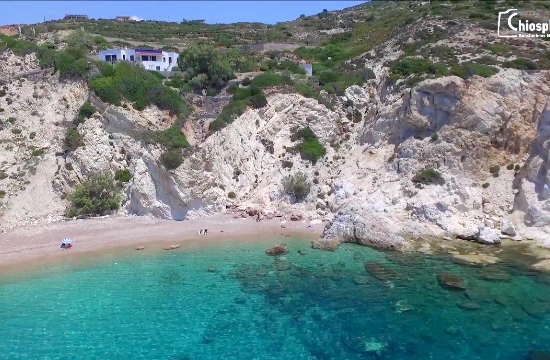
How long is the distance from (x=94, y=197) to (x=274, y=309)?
56.5 feet

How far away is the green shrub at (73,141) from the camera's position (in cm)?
3189

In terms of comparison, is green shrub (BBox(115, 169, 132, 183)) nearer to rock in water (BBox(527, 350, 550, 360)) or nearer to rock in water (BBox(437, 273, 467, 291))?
rock in water (BBox(437, 273, 467, 291))

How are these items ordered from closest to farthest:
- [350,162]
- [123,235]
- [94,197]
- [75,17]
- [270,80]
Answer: [123,235] < [94,197] < [350,162] < [270,80] < [75,17]

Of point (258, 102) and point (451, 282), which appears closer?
point (451, 282)

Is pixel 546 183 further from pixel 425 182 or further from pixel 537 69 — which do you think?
pixel 537 69

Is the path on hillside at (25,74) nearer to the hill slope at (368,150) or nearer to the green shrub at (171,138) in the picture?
the hill slope at (368,150)

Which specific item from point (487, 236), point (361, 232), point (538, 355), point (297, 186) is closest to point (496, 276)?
point (487, 236)

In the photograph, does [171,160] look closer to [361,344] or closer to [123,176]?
[123,176]

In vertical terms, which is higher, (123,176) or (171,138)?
(171,138)

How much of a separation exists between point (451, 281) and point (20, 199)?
2729 centimetres

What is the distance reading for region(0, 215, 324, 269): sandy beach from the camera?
2527 centimetres

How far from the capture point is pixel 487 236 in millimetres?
25250

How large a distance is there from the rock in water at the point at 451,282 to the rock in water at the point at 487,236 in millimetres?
5428

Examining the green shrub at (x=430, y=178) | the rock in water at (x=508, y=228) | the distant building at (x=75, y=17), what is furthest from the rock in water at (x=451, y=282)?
the distant building at (x=75, y=17)
